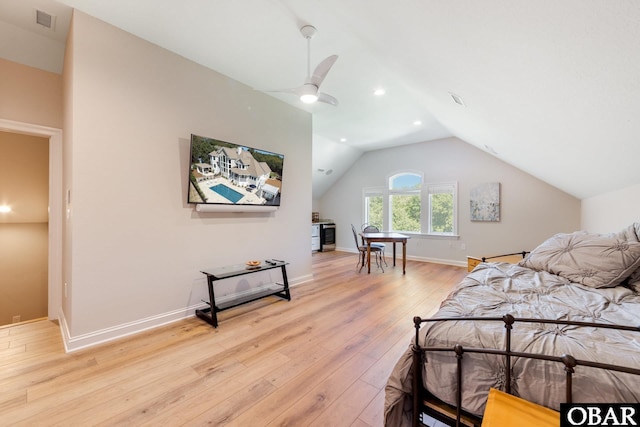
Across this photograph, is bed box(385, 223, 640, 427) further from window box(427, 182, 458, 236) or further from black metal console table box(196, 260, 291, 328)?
window box(427, 182, 458, 236)

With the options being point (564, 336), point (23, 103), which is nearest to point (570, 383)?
point (564, 336)

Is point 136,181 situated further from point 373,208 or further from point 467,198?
point 467,198

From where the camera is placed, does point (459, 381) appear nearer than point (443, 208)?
Yes

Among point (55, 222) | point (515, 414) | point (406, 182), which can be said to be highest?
point (406, 182)

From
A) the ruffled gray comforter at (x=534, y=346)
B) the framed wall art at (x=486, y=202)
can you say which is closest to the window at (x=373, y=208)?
the framed wall art at (x=486, y=202)

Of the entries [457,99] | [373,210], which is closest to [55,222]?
[457,99]

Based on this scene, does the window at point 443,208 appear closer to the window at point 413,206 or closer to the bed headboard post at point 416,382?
the window at point 413,206

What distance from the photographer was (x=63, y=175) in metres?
2.89

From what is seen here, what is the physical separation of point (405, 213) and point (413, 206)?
0.29 m

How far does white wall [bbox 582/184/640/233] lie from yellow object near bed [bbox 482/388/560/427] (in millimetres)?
2713

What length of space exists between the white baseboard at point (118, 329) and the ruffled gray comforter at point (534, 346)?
258 cm

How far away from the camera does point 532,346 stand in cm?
113

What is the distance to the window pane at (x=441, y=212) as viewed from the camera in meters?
6.17

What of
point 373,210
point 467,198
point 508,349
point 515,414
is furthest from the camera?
point 373,210
